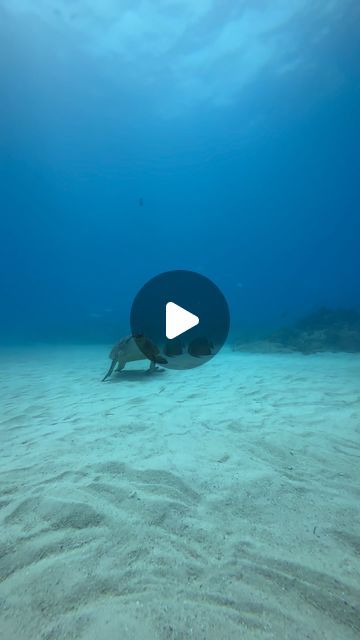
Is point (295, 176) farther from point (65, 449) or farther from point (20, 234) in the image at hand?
point (20, 234)

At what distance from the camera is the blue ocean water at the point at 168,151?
26.6 metres

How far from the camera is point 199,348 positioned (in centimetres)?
1224

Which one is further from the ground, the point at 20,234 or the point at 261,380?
the point at 20,234

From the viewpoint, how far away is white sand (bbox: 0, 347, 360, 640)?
Answer: 166 cm

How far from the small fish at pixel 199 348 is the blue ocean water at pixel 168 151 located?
1694 centimetres

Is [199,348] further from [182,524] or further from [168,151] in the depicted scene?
[168,151]

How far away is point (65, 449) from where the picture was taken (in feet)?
12.3

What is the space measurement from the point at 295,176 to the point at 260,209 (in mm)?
32468

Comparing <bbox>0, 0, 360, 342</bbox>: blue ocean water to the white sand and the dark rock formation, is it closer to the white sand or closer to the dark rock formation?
the dark rock formation

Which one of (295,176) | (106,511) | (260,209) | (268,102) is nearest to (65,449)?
(106,511)
